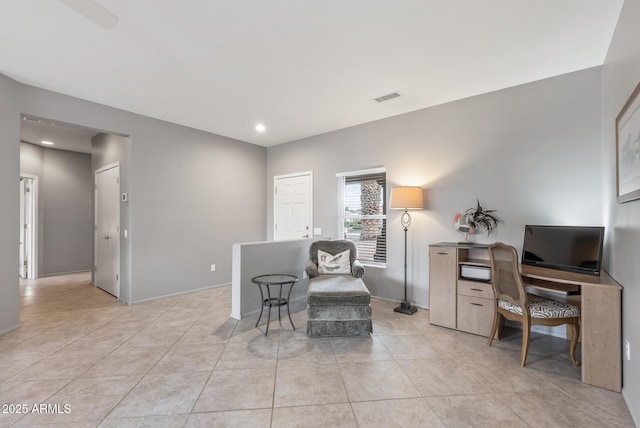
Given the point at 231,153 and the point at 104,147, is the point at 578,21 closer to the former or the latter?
the point at 231,153

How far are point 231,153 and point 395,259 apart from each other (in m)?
3.48

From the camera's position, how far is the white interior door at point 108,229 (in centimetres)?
420

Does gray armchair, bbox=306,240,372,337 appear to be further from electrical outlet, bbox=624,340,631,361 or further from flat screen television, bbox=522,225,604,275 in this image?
electrical outlet, bbox=624,340,631,361

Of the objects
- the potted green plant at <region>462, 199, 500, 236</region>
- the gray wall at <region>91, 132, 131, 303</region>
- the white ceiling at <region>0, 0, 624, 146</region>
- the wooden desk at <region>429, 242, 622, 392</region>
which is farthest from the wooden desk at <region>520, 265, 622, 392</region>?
the gray wall at <region>91, 132, 131, 303</region>

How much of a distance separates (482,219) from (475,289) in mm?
841

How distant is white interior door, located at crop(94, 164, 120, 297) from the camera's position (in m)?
4.20

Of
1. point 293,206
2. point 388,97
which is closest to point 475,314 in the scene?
point 388,97

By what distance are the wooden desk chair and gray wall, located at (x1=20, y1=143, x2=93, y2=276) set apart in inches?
267

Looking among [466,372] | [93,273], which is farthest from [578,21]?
[93,273]

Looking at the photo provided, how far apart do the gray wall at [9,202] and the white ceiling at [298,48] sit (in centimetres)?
31

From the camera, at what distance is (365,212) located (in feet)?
14.5

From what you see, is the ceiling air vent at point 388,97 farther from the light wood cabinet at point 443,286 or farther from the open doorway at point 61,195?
the open doorway at point 61,195

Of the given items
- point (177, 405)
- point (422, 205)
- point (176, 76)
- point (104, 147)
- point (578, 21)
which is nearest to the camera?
point (177, 405)

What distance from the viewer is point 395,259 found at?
13.3 ft
